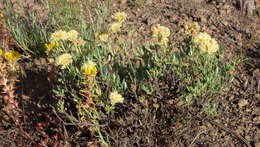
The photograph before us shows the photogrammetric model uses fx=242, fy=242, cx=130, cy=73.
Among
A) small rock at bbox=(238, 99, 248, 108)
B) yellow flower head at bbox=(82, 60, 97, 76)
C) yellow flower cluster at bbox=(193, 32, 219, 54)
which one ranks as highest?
yellow flower cluster at bbox=(193, 32, 219, 54)

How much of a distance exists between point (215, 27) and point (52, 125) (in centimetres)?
250

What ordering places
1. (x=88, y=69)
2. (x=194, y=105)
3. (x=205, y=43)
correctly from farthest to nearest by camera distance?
(x=194, y=105), (x=205, y=43), (x=88, y=69)

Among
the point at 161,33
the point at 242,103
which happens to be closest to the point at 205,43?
the point at 161,33

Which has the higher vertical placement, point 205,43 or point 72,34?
point 72,34

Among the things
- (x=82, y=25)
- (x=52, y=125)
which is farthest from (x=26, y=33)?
(x=52, y=125)

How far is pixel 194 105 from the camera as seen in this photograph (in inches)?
94.9

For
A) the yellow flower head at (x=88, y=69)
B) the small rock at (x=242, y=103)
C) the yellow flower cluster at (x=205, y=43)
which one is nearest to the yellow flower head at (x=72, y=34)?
the yellow flower head at (x=88, y=69)

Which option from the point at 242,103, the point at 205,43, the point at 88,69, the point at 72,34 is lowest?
the point at 242,103

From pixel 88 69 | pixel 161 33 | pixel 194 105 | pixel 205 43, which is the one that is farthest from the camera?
pixel 194 105

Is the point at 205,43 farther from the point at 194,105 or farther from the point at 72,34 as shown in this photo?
the point at 72,34

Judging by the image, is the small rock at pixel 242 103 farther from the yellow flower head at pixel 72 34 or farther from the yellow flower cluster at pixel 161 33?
the yellow flower head at pixel 72 34

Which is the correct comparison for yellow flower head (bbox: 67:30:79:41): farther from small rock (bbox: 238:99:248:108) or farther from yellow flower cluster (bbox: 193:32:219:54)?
small rock (bbox: 238:99:248:108)

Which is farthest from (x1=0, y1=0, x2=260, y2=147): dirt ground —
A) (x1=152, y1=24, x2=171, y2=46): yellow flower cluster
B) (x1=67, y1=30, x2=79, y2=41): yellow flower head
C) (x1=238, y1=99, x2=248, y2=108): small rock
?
(x1=67, y1=30, x2=79, y2=41): yellow flower head

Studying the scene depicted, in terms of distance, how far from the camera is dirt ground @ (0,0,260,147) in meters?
2.05
